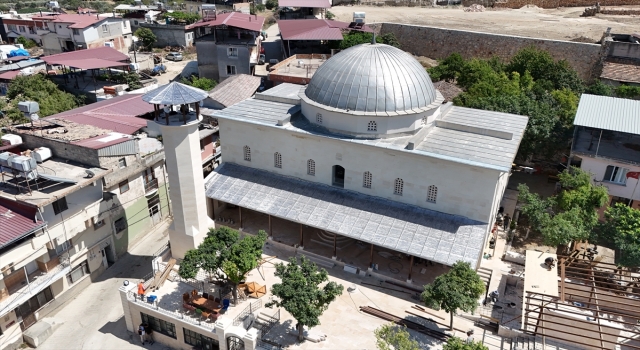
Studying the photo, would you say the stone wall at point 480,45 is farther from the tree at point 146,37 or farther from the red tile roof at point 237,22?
the tree at point 146,37

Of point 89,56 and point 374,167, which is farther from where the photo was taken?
point 89,56

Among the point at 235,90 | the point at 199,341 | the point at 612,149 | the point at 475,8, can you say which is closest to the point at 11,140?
the point at 199,341

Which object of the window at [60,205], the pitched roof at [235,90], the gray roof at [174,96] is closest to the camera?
the gray roof at [174,96]

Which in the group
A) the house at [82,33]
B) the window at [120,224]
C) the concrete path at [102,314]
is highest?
the house at [82,33]

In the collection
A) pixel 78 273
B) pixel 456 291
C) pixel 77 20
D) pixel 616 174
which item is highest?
pixel 77 20

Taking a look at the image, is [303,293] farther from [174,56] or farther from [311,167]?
[174,56]

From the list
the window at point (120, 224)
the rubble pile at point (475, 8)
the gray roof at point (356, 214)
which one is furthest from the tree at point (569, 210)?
the rubble pile at point (475, 8)
